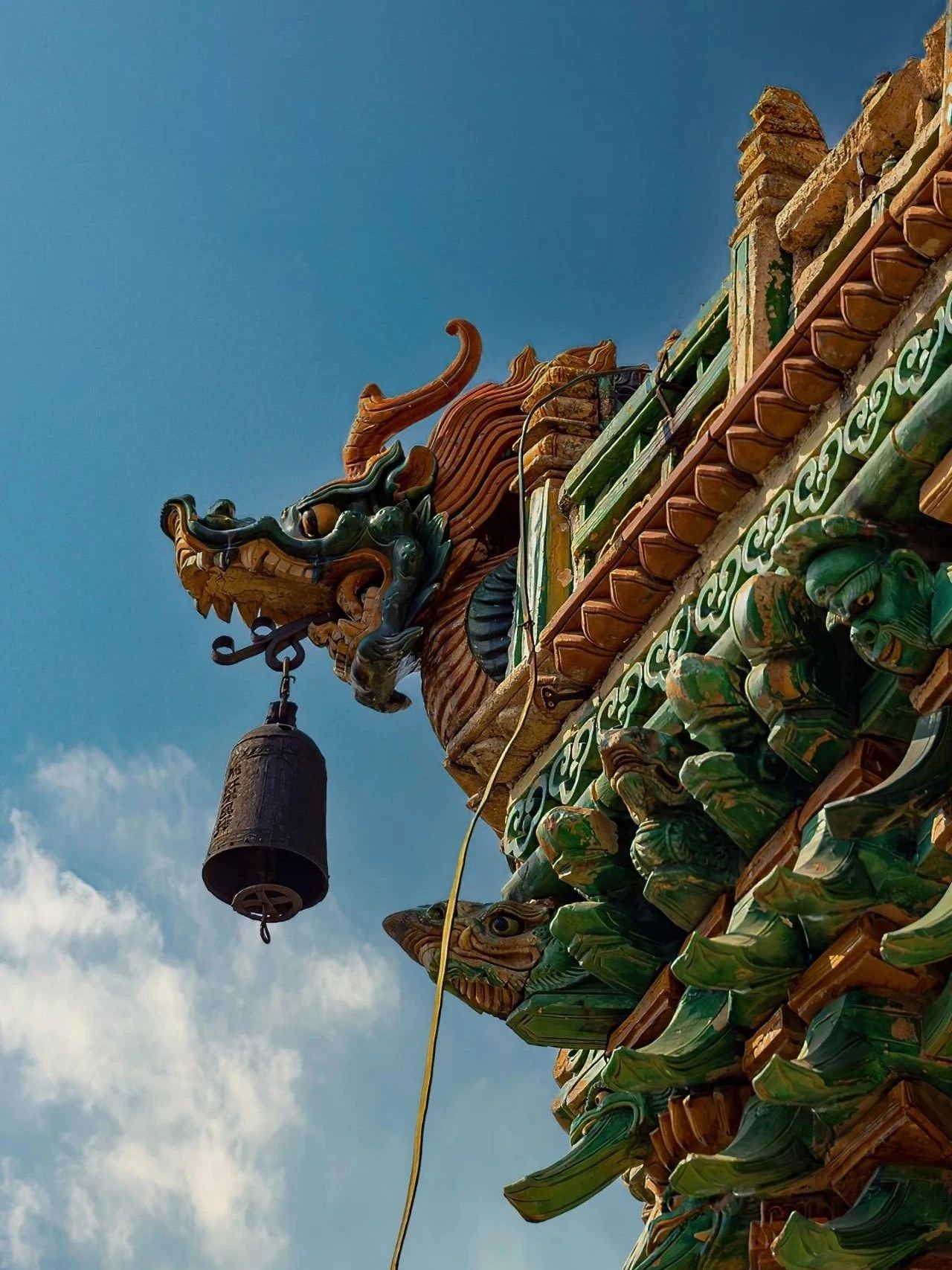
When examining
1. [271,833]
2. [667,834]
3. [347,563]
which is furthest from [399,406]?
[667,834]

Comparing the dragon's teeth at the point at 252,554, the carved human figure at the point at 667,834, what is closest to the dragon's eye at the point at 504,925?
the carved human figure at the point at 667,834

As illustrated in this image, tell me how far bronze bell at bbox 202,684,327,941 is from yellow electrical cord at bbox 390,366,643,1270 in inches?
25.6

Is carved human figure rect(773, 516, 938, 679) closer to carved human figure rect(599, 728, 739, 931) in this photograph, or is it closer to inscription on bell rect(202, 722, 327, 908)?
carved human figure rect(599, 728, 739, 931)

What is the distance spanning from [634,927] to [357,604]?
2.07m

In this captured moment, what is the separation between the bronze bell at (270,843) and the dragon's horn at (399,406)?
126cm

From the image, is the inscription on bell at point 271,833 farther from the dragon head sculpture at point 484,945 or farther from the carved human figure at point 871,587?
the carved human figure at point 871,587

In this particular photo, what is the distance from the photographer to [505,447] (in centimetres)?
866

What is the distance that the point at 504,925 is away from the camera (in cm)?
704

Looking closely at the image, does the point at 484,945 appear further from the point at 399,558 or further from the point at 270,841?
the point at 399,558

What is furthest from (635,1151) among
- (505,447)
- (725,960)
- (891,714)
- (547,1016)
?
(505,447)

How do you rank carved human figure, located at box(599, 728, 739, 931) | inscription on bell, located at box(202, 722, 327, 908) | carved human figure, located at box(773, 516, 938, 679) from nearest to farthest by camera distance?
carved human figure, located at box(773, 516, 938, 679), carved human figure, located at box(599, 728, 739, 931), inscription on bell, located at box(202, 722, 327, 908)

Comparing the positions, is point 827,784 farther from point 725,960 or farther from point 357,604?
point 357,604

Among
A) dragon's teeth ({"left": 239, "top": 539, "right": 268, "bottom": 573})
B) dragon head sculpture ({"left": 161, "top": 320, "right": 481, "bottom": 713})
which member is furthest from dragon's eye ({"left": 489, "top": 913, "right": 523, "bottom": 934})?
dragon's teeth ({"left": 239, "top": 539, "right": 268, "bottom": 573})

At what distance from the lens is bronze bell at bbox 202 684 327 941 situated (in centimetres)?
797
